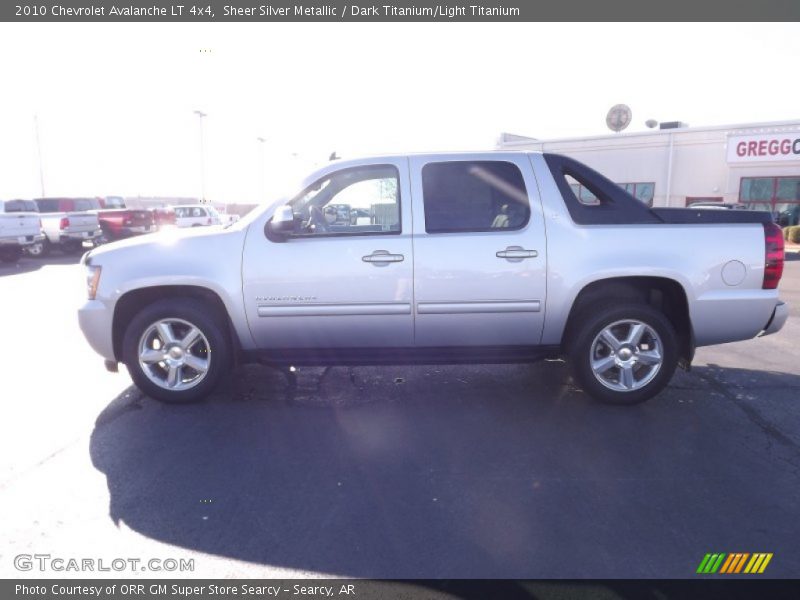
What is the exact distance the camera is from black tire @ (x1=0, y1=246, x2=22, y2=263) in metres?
15.3

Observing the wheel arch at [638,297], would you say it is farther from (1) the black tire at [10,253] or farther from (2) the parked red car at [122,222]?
(2) the parked red car at [122,222]

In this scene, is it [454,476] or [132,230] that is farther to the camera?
[132,230]

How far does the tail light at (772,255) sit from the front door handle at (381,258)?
280 centimetres

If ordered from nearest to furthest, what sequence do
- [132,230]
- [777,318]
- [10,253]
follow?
[777,318]
[10,253]
[132,230]

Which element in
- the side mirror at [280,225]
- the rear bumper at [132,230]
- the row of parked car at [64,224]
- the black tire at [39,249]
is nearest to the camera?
the side mirror at [280,225]

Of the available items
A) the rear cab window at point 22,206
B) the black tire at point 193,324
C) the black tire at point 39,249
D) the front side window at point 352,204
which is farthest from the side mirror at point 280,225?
the rear cab window at point 22,206

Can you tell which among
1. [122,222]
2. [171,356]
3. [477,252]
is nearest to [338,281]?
[477,252]

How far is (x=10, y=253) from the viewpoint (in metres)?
15.6

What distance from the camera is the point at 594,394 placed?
185 inches

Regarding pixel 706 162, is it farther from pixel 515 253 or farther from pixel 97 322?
pixel 97 322

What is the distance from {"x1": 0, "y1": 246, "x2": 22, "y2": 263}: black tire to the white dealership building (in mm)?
18486

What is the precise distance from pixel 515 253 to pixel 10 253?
51.9ft

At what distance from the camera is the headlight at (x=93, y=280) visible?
15.4ft

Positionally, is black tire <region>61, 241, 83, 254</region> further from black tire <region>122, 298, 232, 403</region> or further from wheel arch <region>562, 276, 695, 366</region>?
wheel arch <region>562, 276, 695, 366</region>
